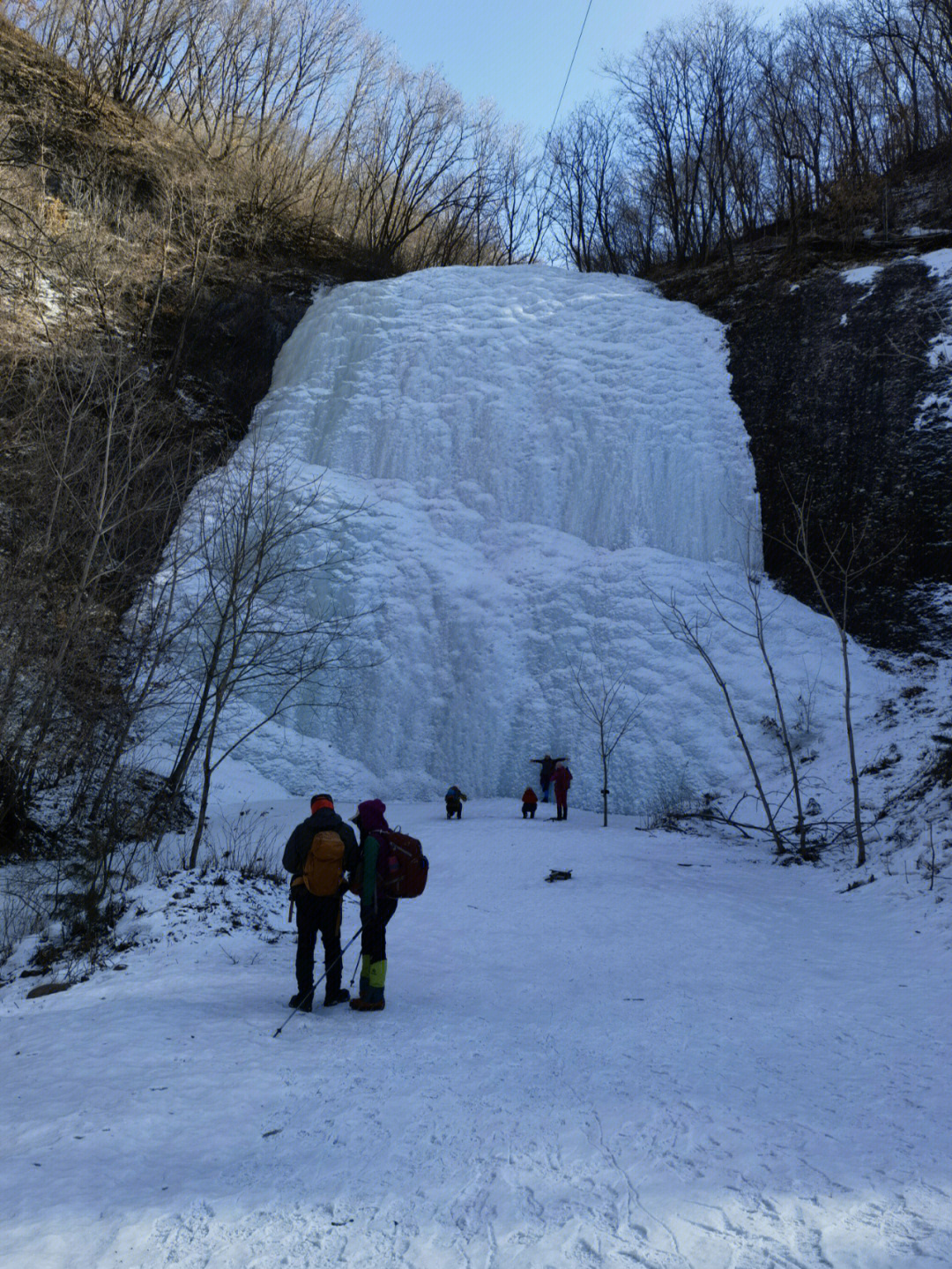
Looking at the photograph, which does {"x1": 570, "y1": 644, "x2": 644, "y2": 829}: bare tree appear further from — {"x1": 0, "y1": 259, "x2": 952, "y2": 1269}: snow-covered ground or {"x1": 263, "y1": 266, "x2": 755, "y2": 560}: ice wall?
{"x1": 263, "y1": 266, "x2": 755, "y2": 560}: ice wall

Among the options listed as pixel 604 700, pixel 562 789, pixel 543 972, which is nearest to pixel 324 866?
pixel 543 972

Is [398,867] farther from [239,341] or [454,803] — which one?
[239,341]

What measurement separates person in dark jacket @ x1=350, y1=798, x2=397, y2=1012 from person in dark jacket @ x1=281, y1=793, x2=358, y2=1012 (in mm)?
93

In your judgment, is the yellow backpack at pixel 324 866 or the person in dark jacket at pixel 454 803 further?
the person in dark jacket at pixel 454 803

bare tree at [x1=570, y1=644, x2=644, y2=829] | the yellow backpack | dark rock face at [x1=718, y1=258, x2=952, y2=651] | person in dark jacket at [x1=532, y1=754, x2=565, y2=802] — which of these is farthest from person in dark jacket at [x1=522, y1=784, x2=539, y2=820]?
the yellow backpack

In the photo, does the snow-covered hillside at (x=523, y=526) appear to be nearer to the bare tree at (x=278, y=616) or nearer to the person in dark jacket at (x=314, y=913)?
the bare tree at (x=278, y=616)

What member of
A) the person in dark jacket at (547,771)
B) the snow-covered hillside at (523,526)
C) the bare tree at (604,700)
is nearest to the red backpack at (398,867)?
the bare tree at (604,700)

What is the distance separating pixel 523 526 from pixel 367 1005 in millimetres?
15470

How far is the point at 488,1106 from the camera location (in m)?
3.82

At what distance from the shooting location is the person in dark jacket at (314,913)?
5207 millimetres

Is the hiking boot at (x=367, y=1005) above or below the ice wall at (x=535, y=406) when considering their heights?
below

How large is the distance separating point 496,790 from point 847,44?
28461 mm

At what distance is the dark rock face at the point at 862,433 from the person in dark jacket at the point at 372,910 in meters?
13.0

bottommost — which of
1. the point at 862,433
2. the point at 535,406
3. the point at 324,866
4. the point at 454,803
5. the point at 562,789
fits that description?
the point at 324,866
